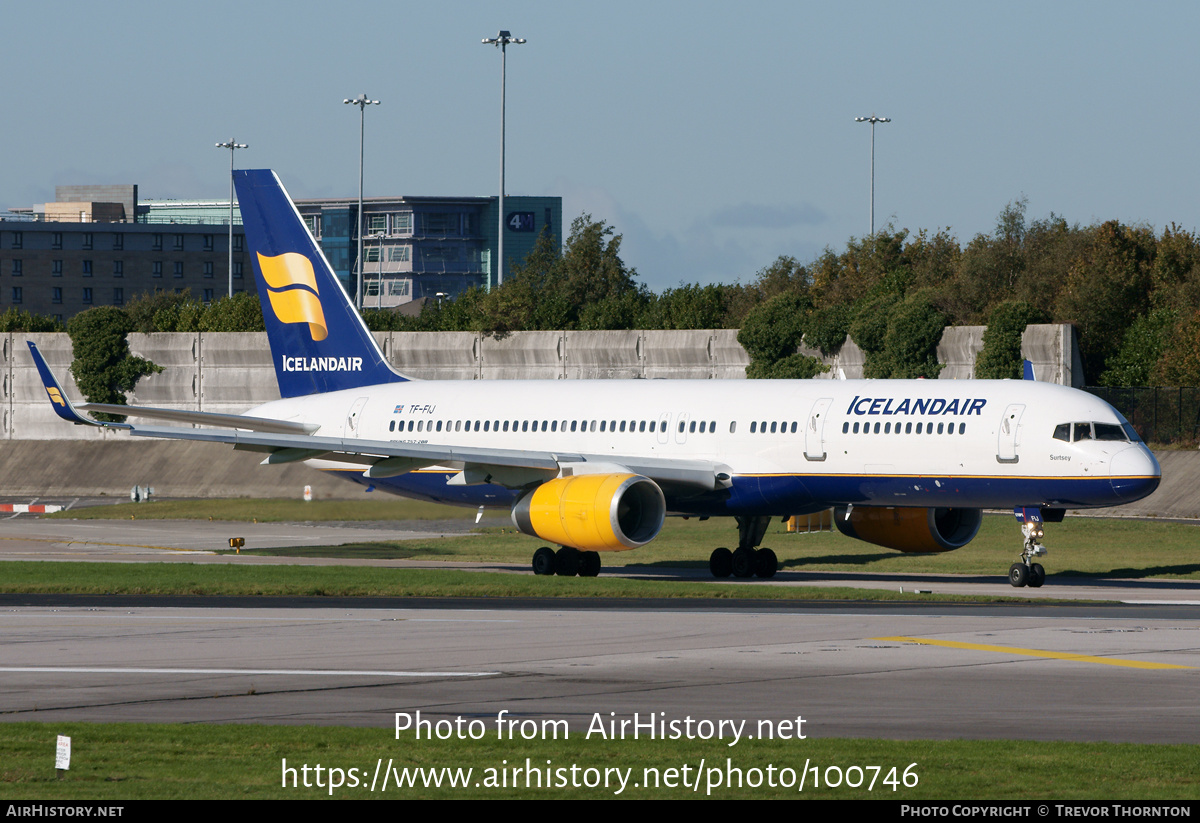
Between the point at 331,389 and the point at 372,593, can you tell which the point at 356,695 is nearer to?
the point at 372,593

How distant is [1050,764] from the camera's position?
14.2 m

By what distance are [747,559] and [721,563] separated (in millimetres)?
646

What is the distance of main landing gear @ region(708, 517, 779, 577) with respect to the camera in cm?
3981

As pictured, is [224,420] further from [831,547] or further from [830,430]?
[831,547]

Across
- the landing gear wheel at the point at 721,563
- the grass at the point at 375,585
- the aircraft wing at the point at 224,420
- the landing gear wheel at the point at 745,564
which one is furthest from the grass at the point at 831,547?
the grass at the point at 375,585

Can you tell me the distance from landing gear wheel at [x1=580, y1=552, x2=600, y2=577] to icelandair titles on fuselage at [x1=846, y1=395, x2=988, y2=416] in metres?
7.00

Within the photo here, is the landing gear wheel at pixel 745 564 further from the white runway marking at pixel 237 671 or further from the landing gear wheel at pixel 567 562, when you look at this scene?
the white runway marking at pixel 237 671

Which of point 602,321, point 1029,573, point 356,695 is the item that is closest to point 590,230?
point 602,321

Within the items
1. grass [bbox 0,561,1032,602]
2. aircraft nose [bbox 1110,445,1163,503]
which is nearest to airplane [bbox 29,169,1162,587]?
aircraft nose [bbox 1110,445,1163,503]

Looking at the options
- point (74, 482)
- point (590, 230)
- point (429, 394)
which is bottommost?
point (74, 482)

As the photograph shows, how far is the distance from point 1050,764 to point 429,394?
31.7 metres

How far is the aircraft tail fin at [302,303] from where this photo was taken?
153ft

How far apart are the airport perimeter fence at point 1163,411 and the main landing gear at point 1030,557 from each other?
1376 inches

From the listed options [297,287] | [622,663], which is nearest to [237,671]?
[622,663]
